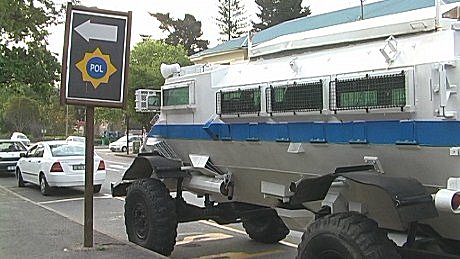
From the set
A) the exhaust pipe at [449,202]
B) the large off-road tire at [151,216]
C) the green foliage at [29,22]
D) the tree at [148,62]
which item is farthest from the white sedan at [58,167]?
the tree at [148,62]

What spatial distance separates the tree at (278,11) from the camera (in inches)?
2491

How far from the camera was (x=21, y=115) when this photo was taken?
68.9 m

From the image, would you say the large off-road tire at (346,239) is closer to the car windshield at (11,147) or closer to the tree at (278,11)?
the car windshield at (11,147)

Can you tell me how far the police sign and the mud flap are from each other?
10.9ft

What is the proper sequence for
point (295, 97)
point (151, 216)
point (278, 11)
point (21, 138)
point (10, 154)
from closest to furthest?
1. point (295, 97)
2. point (151, 216)
3. point (10, 154)
4. point (21, 138)
5. point (278, 11)

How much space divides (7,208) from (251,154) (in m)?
7.09

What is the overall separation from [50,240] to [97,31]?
2875 millimetres

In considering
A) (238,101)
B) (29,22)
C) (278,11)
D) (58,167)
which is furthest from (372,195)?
(278,11)

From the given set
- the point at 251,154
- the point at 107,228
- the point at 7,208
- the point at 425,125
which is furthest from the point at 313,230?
the point at 7,208

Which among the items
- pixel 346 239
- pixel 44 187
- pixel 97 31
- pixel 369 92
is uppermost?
pixel 97 31

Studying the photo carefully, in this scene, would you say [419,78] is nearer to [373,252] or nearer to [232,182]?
[373,252]

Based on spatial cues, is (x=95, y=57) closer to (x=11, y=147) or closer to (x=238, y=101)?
(x=238, y=101)

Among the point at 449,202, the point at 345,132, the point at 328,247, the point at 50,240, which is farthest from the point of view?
the point at 50,240

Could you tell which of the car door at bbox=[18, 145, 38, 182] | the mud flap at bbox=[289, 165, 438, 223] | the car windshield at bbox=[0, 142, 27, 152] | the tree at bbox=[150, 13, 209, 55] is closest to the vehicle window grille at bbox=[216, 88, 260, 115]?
the mud flap at bbox=[289, 165, 438, 223]
